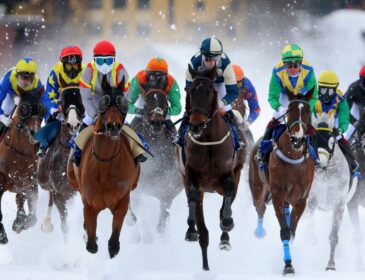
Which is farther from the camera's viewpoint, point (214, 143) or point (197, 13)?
point (197, 13)

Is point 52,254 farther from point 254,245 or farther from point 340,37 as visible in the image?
point 340,37

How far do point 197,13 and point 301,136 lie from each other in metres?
18.3

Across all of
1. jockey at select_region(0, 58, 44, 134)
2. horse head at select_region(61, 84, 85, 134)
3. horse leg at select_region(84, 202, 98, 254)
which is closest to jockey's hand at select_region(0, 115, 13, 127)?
jockey at select_region(0, 58, 44, 134)

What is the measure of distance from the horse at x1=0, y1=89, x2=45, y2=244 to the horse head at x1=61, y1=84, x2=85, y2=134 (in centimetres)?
99

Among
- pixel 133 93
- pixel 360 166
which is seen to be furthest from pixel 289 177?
pixel 133 93

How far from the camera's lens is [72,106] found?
12.5 metres

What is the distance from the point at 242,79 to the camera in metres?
15.9

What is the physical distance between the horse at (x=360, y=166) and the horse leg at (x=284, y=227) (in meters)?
2.94

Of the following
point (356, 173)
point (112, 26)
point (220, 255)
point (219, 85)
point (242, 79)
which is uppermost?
point (112, 26)

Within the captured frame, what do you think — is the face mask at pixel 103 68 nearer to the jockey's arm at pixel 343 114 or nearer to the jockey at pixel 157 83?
the jockey at pixel 157 83

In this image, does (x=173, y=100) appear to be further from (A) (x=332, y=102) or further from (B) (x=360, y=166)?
(B) (x=360, y=166)

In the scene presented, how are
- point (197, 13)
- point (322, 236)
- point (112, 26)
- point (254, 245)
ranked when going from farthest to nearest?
point (197, 13) < point (112, 26) < point (322, 236) < point (254, 245)

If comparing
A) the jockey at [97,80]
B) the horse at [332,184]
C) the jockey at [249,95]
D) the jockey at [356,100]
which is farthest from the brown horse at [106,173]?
the jockey at [356,100]

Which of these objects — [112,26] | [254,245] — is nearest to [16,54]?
[112,26]
